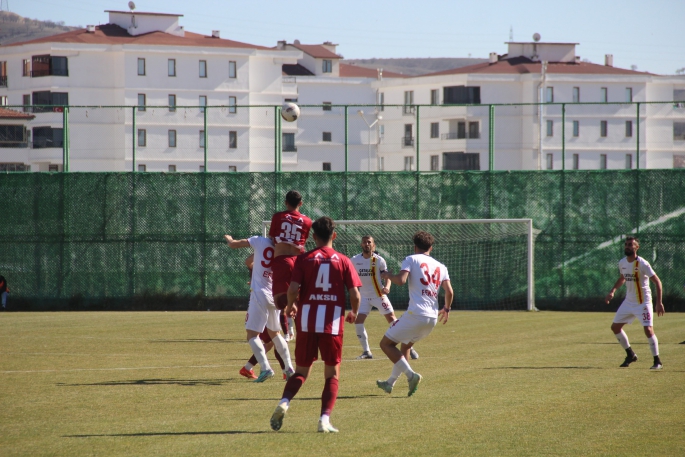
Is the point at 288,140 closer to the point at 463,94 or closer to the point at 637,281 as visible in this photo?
the point at 463,94

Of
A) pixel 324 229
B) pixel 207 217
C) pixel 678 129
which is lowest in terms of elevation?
pixel 207 217

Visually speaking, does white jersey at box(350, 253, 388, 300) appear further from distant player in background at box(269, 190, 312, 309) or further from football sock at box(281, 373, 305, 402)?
football sock at box(281, 373, 305, 402)

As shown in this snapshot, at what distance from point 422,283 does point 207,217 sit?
18.7 metres

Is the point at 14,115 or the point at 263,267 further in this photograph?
the point at 14,115

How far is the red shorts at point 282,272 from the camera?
11.2m

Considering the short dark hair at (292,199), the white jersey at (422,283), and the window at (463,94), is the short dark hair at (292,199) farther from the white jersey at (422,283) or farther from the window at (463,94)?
the window at (463,94)

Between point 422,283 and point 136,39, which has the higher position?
point 136,39

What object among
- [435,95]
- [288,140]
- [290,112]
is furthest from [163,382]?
[435,95]

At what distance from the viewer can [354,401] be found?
10.3 meters

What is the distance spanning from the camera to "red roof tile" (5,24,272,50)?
76.2 metres

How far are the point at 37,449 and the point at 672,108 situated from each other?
197 ft

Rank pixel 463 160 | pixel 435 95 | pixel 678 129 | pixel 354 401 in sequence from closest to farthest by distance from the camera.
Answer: pixel 354 401, pixel 678 129, pixel 463 160, pixel 435 95

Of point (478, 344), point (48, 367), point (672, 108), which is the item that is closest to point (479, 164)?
point (672, 108)

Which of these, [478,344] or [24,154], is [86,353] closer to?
[478,344]
